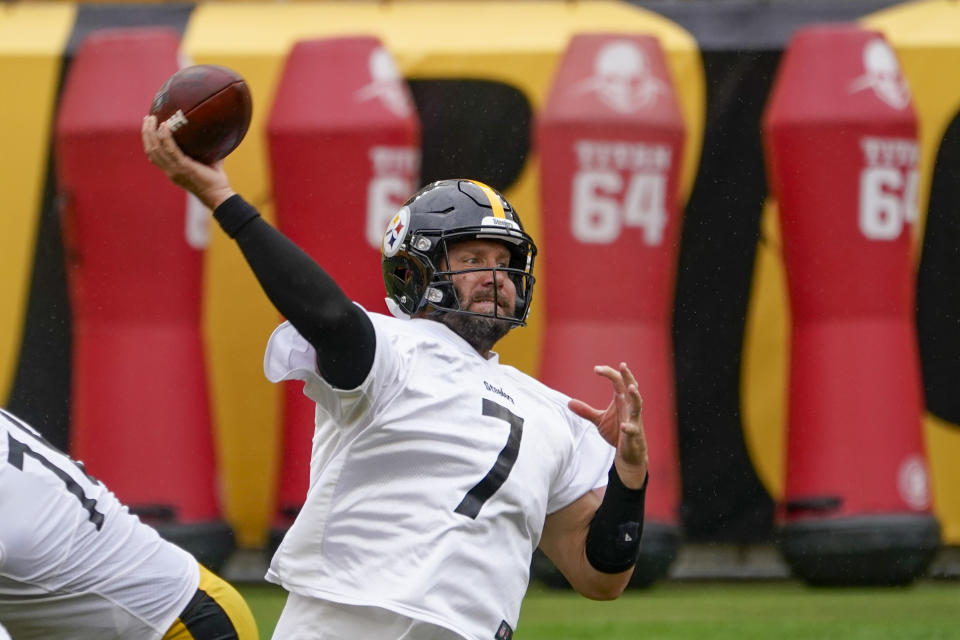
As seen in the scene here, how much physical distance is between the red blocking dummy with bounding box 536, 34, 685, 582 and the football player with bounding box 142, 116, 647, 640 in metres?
4.36

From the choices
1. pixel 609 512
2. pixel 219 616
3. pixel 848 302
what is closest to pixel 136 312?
pixel 848 302

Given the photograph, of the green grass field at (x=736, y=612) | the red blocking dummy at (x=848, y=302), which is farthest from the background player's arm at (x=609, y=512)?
the red blocking dummy at (x=848, y=302)

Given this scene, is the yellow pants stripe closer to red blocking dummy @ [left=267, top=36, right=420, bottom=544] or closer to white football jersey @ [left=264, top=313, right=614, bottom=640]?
white football jersey @ [left=264, top=313, right=614, bottom=640]

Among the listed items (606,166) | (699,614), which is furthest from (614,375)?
(606,166)

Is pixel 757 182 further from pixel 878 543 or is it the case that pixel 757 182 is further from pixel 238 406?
pixel 238 406

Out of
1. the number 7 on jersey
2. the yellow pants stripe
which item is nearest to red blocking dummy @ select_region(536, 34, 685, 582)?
the yellow pants stripe

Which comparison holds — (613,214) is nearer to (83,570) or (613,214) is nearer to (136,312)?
(136,312)

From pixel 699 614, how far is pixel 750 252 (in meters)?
2.09

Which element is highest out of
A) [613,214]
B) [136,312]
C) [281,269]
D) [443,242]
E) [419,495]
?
[281,269]

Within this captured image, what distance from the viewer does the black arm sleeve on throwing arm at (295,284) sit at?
2.52 m

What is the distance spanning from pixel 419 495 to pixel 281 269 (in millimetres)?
522

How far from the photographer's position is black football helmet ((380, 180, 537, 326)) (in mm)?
3008

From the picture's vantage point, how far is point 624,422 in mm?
2898

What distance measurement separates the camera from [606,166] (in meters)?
7.53
